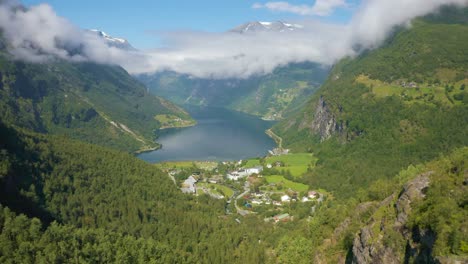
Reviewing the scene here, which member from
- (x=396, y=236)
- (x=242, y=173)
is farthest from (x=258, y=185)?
(x=396, y=236)

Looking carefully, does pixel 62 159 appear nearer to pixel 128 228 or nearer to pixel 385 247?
pixel 128 228

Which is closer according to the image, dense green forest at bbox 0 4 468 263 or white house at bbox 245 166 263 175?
dense green forest at bbox 0 4 468 263

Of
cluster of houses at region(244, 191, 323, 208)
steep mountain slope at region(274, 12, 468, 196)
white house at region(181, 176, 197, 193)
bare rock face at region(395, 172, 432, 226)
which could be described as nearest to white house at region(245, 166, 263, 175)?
steep mountain slope at region(274, 12, 468, 196)

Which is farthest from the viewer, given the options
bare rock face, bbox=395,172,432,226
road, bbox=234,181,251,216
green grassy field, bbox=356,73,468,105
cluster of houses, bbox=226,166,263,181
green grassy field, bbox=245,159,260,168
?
green grassy field, bbox=245,159,260,168

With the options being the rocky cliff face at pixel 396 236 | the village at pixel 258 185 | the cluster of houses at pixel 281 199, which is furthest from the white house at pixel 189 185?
the rocky cliff face at pixel 396 236

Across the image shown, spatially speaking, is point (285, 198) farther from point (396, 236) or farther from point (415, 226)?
point (415, 226)

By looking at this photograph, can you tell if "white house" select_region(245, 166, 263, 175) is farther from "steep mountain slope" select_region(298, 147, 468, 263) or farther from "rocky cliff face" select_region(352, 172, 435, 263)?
"rocky cliff face" select_region(352, 172, 435, 263)

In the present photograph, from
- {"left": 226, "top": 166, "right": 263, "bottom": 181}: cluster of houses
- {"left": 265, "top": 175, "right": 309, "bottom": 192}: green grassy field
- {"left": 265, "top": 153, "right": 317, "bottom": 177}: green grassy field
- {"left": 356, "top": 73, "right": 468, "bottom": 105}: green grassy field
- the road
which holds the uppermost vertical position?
{"left": 356, "top": 73, "right": 468, "bottom": 105}: green grassy field

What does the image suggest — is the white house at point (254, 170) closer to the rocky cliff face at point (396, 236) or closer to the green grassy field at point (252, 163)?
→ the green grassy field at point (252, 163)
